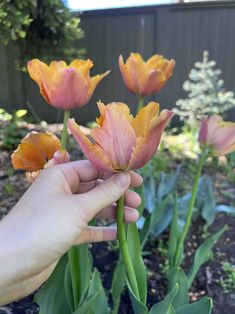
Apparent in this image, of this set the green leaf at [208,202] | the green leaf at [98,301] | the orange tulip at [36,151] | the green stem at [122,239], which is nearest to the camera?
the green stem at [122,239]

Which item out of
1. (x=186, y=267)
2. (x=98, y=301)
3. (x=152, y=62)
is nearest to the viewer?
(x=98, y=301)

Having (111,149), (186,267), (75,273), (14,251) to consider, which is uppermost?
(111,149)

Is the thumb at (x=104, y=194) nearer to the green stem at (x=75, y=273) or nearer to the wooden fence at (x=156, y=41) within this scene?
the green stem at (x=75, y=273)

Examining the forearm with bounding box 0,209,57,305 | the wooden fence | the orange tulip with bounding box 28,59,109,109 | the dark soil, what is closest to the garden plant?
the orange tulip with bounding box 28,59,109,109

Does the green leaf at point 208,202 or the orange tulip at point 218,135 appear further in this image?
the green leaf at point 208,202

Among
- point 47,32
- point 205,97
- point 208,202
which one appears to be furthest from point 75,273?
point 205,97

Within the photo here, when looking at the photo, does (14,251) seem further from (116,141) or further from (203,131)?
(203,131)

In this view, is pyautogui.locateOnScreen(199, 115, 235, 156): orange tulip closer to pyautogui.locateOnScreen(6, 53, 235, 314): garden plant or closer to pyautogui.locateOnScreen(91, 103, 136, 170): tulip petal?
pyautogui.locateOnScreen(6, 53, 235, 314): garden plant

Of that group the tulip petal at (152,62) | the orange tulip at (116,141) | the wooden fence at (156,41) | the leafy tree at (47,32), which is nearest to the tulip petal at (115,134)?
the orange tulip at (116,141)
